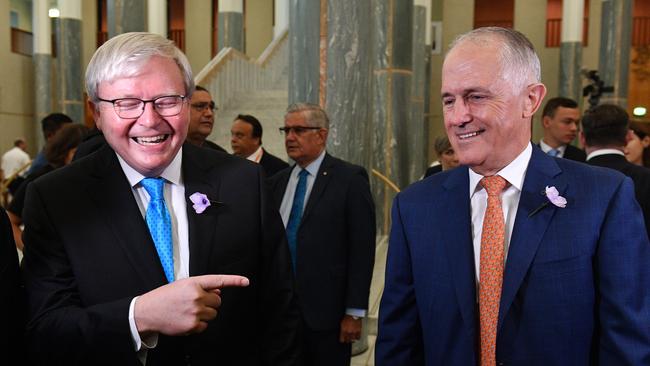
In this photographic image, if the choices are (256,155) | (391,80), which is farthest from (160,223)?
(391,80)

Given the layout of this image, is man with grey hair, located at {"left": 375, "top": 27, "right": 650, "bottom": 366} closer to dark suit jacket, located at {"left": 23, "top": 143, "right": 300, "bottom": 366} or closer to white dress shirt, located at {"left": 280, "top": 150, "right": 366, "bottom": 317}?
dark suit jacket, located at {"left": 23, "top": 143, "right": 300, "bottom": 366}

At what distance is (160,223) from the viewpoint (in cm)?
182

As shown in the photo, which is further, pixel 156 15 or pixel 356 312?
pixel 156 15

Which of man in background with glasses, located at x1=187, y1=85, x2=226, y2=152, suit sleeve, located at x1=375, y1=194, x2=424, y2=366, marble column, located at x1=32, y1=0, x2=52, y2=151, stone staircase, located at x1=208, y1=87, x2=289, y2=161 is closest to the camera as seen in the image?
suit sleeve, located at x1=375, y1=194, x2=424, y2=366

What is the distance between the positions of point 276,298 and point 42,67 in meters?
19.1

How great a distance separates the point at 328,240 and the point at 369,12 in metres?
2.21

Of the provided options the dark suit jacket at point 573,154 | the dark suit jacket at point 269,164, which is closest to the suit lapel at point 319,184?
the dark suit jacket at point 269,164

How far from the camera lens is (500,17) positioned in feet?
73.5

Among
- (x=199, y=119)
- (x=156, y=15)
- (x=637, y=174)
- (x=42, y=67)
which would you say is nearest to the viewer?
(x=637, y=174)

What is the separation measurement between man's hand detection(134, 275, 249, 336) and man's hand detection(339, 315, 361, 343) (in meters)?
2.23

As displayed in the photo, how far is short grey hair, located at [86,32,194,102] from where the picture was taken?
1678mm

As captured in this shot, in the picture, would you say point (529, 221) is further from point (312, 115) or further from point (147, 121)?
point (312, 115)

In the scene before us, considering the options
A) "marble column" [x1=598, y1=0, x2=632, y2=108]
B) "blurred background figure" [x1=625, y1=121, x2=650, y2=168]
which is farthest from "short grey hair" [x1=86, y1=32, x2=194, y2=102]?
"marble column" [x1=598, y1=0, x2=632, y2=108]

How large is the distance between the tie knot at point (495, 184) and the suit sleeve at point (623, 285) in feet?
1.02
